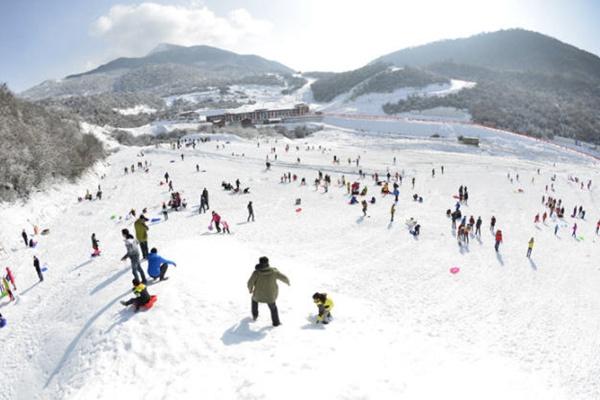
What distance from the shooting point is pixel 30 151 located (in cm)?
2702

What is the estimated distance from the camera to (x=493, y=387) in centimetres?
746

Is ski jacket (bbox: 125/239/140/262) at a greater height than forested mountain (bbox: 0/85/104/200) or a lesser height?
lesser

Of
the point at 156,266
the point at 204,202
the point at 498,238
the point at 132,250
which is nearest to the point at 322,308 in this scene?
the point at 156,266

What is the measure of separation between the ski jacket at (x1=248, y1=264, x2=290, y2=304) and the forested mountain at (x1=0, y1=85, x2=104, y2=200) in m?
22.8

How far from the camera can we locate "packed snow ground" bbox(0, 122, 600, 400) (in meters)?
6.54

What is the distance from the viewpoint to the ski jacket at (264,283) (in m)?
7.20

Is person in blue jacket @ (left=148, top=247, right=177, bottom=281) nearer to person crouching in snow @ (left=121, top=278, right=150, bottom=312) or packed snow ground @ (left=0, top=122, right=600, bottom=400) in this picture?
packed snow ground @ (left=0, top=122, right=600, bottom=400)

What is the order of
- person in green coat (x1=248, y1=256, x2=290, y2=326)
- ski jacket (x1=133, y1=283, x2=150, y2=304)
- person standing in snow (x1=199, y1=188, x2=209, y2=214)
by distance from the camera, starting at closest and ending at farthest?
person in green coat (x1=248, y1=256, x2=290, y2=326), ski jacket (x1=133, y1=283, x2=150, y2=304), person standing in snow (x1=199, y1=188, x2=209, y2=214)

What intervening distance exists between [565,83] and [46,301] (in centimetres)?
16184

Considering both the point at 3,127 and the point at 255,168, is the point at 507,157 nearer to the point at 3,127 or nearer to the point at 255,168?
the point at 255,168

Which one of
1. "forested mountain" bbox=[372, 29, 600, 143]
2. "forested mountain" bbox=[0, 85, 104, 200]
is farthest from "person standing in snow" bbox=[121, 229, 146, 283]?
"forested mountain" bbox=[372, 29, 600, 143]

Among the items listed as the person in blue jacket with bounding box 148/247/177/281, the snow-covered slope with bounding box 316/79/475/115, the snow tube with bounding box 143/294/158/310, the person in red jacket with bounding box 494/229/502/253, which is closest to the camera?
the snow tube with bounding box 143/294/158/310

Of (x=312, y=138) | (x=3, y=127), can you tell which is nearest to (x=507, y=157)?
(x=312, y=138)

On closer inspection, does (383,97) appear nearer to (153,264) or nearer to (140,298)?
(153,264)
